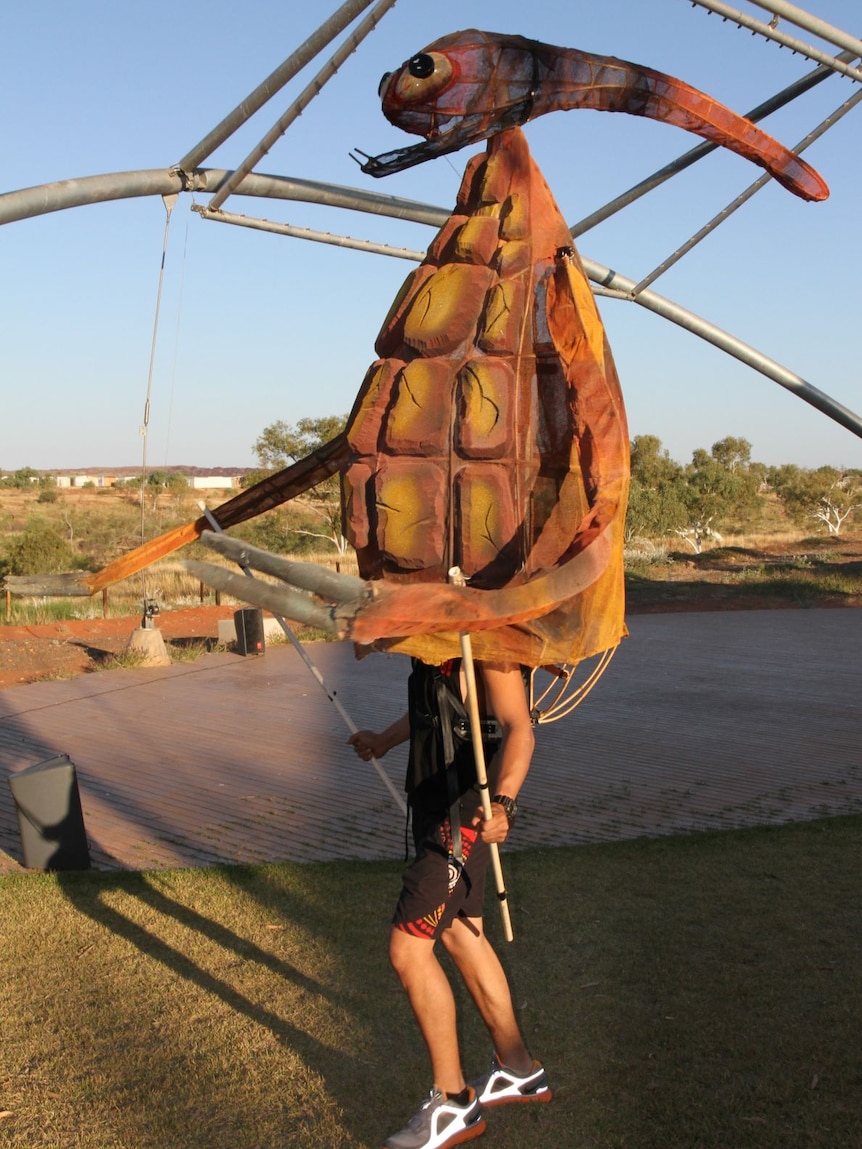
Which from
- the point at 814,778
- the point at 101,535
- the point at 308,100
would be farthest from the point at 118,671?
the point at 101,535

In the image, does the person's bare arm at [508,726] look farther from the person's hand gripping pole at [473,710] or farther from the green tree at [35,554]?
the green tree at [35,554]

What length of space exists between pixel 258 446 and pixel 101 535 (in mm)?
18603

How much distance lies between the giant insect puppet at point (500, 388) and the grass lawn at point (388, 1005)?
1.59m

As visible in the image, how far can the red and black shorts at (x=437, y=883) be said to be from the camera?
360 centimetres

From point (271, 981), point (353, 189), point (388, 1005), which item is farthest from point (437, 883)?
point (353, 189)

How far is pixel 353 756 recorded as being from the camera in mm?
9820

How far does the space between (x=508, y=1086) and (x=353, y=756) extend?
602 centimetres

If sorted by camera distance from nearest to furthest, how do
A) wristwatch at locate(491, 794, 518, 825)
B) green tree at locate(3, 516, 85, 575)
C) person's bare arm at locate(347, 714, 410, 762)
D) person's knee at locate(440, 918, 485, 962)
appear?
wristwatch at locate(491, 794, 518, 825) < person's knee at locate(440, 918, 485, 962) < person's bare arm at locate(347, 714, 410, 762) < green tree at locate(3, 516, 85, 575)

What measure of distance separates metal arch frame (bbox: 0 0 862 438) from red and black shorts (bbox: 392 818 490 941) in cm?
381

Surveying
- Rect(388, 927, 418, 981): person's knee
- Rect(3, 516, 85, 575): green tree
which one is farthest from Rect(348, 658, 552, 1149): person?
Rect(3, 516, 85, 575): green tree

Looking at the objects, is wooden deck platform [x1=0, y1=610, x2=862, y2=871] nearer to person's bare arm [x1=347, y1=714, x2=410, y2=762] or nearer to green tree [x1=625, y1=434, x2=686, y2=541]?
person's bare arm [x1=347, y1=714, x2=410, y2=762]

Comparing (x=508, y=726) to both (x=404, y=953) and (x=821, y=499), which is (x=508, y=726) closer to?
(x=404, y=953)

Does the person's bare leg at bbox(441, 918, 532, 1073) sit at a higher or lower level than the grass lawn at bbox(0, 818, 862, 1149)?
higher

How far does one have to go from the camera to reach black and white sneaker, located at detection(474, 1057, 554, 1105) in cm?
385
